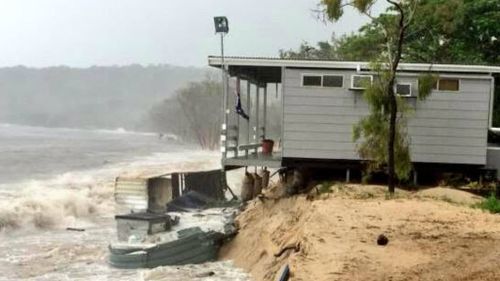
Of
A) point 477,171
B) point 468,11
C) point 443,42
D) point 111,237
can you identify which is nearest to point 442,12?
point 468,11

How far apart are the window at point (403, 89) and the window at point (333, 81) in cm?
139

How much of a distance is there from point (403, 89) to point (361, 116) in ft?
4.02

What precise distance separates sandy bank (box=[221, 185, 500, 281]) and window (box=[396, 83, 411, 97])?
103 inches

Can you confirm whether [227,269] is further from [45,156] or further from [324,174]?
[45,156]

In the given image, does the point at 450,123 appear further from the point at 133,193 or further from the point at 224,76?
the point at 133,193

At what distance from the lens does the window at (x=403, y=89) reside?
1648 cm

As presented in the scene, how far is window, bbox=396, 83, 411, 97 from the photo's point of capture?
1648 centimetres

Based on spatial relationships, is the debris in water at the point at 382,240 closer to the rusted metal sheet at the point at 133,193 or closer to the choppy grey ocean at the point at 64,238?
the choppy grey ocean at the point at 64,238

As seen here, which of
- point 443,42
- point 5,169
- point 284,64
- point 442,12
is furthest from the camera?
point 5,169

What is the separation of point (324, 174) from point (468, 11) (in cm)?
970

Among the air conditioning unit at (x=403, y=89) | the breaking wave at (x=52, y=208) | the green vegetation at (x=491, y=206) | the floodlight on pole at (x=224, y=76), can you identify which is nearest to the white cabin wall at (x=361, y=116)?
the air conditioning unit at (x=403, y=89)

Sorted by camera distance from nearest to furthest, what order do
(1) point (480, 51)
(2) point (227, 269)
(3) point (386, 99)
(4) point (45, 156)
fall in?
1. (2) point (227, 269)
2. (3) point (386, 99)
3. (1) point (480, 51)
4. (4) point (45, 156)

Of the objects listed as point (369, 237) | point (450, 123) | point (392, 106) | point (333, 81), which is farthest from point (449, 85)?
point (369, 237)

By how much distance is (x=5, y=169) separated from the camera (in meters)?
48.6
